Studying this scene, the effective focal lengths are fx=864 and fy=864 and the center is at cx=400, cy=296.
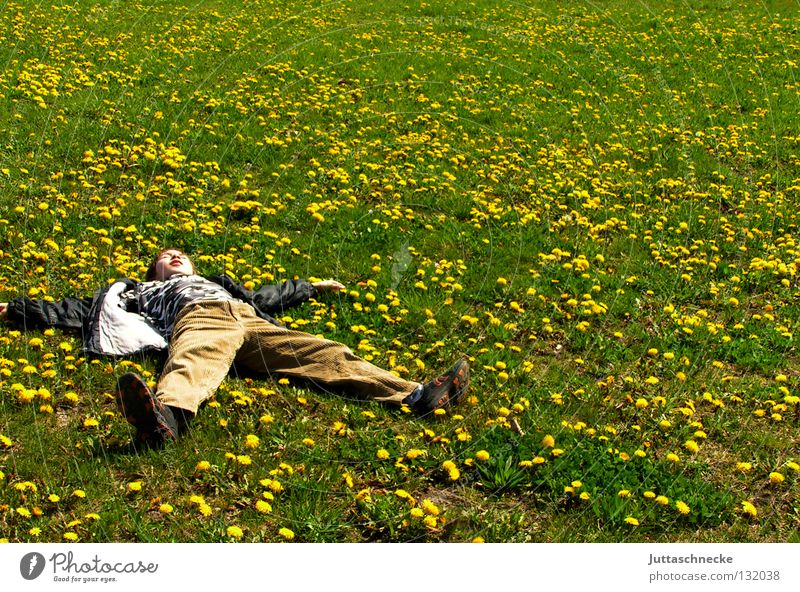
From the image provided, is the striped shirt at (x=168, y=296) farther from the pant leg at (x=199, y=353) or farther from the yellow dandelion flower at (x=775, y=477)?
the yellow dandelion flower at (x=775, y=477)

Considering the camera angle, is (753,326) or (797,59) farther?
(797,59)

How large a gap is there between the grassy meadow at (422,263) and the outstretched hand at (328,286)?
6.7 inches

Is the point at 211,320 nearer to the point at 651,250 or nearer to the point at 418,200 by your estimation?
the point at 418,200

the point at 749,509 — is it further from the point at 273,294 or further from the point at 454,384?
the point at 273,294

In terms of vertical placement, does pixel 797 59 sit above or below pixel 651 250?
above

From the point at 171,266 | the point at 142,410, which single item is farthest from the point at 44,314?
the point at 142,410

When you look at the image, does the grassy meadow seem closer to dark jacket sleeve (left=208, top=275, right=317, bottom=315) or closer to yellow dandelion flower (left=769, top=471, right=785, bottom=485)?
yellow dandelion flower (left=769, top=471, right=785, bottom=485)

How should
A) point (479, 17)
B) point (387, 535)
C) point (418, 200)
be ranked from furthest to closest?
point (479, 17)
point (418, 200)
point (387, 535)

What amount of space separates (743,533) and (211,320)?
151 inches

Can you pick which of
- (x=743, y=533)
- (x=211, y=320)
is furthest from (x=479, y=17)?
(x=743, y=533)

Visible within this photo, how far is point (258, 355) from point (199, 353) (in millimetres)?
547

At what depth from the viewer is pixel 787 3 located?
893 inches

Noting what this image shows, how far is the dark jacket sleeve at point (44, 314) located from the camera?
668 cm

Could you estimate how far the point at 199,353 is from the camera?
601 cm
